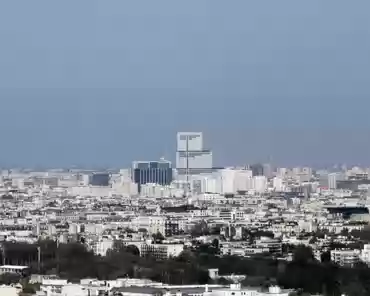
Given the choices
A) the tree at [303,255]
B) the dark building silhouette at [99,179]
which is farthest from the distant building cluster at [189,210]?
the tree at [303,255]

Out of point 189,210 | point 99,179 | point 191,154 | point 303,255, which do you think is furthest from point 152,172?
point 303,255

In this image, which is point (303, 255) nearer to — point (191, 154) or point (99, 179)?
point (99, 179)

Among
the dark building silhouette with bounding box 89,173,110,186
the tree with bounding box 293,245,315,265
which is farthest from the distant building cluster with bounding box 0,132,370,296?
the tree with bounding box 293,245,315,265

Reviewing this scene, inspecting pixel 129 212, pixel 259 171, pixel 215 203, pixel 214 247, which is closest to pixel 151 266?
pixel 214 247

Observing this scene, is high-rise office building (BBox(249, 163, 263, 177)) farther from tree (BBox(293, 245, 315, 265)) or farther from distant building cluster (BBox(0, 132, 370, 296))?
tree (BBox(293, 245, 315, 265))

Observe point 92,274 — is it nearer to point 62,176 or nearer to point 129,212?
point 129,212

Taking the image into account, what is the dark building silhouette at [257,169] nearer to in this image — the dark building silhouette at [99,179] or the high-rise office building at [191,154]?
the high-rise office building at [191,154]
